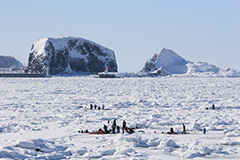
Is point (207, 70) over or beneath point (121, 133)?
over

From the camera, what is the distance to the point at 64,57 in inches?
7584

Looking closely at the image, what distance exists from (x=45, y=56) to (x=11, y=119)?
162 meters

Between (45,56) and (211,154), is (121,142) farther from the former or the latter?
(45,56)

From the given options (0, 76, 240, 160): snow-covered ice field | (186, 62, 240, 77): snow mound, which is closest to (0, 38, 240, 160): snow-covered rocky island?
(0, 76, 240, 160): snow-covered ice field

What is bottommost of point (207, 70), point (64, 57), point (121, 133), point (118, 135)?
point (121, 133)

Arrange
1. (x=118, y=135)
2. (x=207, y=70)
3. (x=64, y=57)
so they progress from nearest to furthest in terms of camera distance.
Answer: (x=118, y=135) < (x=64, y=57) < (x=207, y=70)

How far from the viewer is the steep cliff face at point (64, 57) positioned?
185500 mm

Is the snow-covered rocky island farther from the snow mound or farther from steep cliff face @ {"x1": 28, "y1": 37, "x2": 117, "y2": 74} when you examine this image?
the snow mound

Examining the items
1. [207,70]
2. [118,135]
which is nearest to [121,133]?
[118,135]

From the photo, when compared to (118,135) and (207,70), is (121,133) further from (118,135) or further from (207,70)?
(207,70)

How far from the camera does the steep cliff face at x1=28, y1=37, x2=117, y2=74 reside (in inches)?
7303

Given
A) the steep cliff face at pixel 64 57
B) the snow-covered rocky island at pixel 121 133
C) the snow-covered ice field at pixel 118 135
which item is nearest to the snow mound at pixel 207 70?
the steep cliff face at pixel 64 57

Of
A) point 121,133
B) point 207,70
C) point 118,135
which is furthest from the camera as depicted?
point 207,70

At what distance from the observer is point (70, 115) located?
27.7m
